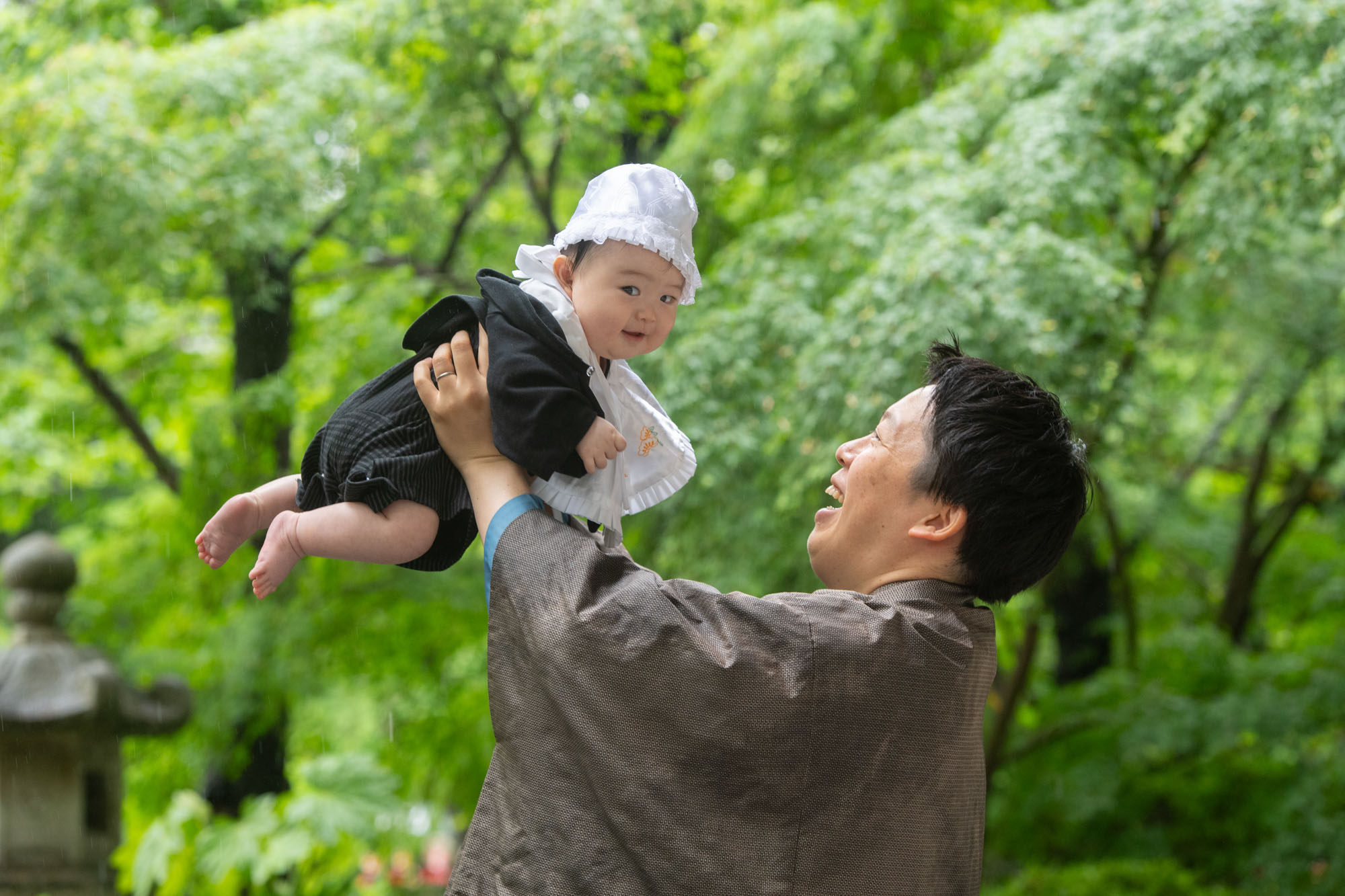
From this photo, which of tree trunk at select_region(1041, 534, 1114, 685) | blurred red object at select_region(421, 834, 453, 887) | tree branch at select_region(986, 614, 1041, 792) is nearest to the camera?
tree branch at select_region(986, 614, 1041, 792)

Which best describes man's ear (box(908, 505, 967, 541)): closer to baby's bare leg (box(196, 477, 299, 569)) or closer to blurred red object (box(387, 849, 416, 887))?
baby's bare leg (box(196, 477, 299, 569))

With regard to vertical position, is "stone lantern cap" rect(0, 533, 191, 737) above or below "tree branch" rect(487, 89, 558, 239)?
below

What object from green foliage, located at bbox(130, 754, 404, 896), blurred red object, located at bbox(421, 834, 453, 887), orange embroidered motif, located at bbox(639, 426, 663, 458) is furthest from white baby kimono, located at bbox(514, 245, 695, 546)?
blurred red object, located at bbox(421, 834, 453, 887)

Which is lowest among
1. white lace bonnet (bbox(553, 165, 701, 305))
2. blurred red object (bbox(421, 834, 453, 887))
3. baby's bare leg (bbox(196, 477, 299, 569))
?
blurred red object (bbox(421, 834, 453, 887))

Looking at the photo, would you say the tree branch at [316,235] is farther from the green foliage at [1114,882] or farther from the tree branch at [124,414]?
the green foliage at [1114,882]

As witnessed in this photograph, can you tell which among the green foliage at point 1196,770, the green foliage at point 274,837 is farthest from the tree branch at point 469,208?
the green foliage at point 1196,770

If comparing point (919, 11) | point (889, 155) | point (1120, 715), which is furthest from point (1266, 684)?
point (919, 11)

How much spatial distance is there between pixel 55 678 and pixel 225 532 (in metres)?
3.44

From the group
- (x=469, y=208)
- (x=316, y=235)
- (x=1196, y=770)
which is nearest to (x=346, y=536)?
(x=316, y=235)

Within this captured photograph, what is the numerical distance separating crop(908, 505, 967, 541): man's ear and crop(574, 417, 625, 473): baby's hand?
0.37 metres

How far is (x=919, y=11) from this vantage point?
521 cm

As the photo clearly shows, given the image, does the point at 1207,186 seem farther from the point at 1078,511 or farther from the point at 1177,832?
the point at 1177,832

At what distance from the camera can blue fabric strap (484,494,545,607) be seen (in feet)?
4.11

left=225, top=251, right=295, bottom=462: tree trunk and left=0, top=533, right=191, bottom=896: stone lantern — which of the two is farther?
left=225, top=251, right=295, bottom=462: tree trunk
